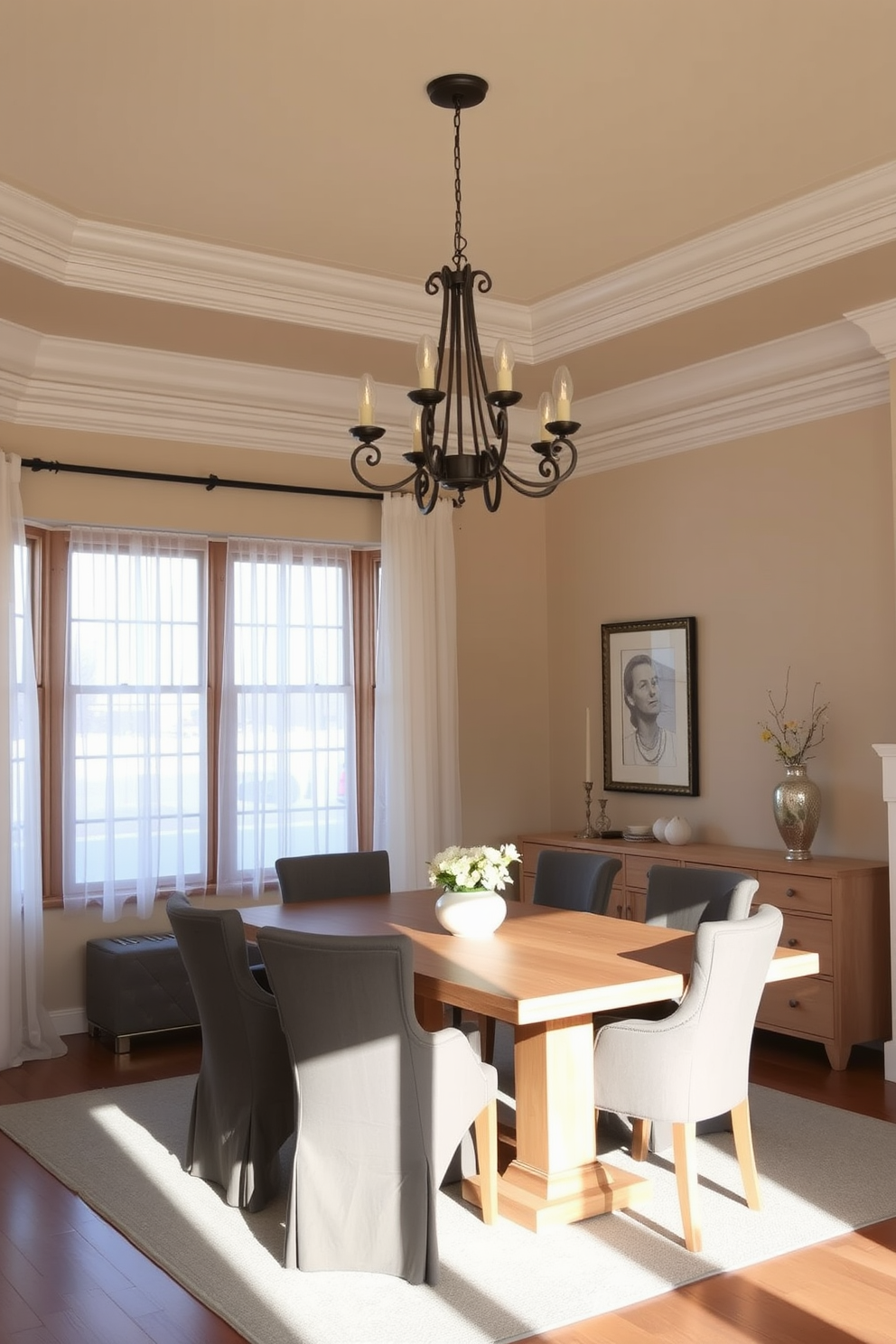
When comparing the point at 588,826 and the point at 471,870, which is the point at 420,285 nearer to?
the point at 471,870

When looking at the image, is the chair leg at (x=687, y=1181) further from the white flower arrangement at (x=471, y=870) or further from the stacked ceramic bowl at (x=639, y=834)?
the stacked ceramic bowl at (x=639, y=834)

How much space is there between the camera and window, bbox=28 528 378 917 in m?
6.01

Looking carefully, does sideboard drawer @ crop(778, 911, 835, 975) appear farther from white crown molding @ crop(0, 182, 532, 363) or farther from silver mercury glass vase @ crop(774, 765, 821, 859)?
white crown molding @ crop(0, 182, 532, 363)

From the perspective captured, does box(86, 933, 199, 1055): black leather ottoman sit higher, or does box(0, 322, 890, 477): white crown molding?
box(0, 322, 890, 477): white crown molding

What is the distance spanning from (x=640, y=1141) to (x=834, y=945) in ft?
4.99

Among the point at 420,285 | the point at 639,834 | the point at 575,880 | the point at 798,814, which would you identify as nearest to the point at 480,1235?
the point at 575,880

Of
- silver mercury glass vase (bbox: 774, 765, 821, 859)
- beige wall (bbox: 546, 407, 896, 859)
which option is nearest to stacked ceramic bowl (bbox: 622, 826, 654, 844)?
beige wall (bbox: 546, 407, 896, 859)

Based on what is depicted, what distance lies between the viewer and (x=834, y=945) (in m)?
5.27

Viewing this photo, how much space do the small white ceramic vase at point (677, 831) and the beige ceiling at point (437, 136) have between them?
2341mm

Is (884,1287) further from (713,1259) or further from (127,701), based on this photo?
(127,701)

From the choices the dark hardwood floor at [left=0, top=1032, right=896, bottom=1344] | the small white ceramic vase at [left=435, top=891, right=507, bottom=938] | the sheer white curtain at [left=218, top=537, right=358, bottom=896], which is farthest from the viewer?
the sheer white curtain at [left=218, top=537, right=358, bottom=896]

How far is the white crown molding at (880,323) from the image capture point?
5.27 metres

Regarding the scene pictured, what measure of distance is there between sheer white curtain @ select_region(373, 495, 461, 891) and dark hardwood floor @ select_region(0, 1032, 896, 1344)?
9.52 ft

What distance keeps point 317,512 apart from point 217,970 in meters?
3.33
